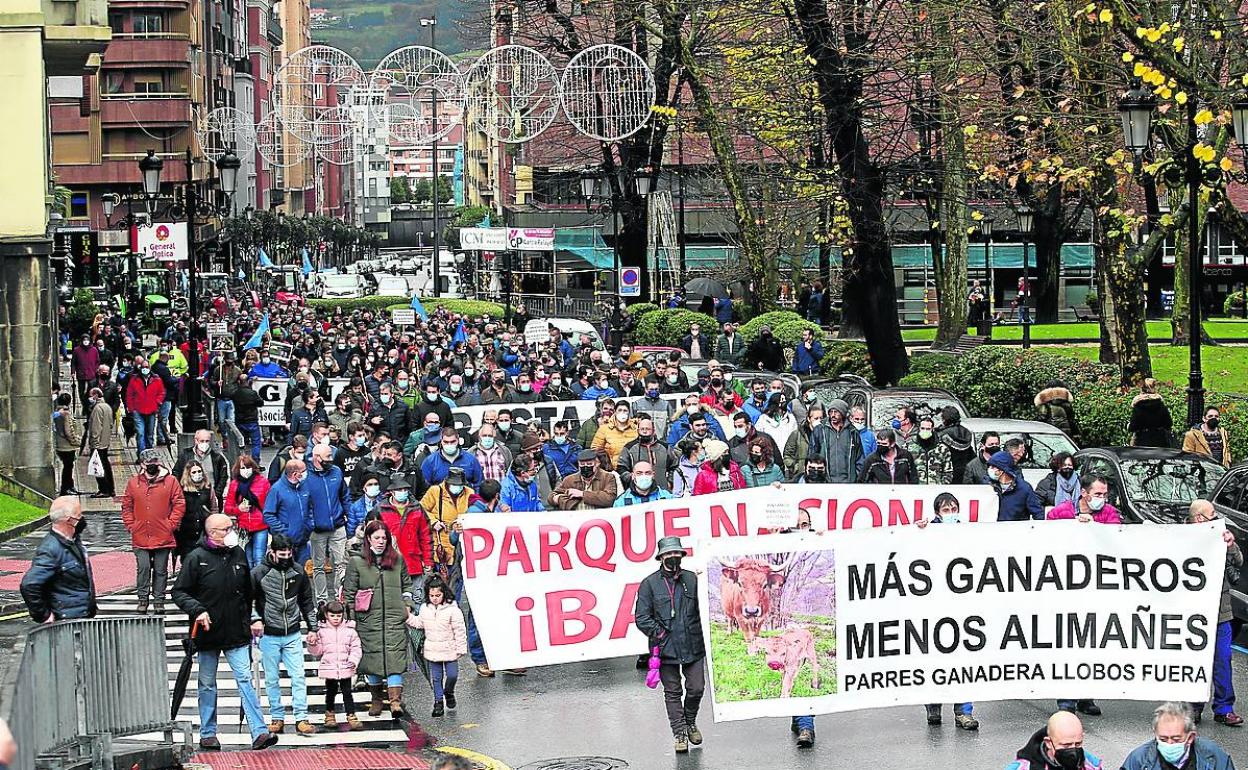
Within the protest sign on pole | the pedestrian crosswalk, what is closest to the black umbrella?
the pedestrian crosswalk

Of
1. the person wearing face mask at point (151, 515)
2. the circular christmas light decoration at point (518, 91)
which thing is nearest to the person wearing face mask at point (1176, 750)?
the person wearing face mask at point (151, 515)

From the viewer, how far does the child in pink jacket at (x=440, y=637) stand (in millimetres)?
14781

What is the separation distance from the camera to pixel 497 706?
1491 centimetres

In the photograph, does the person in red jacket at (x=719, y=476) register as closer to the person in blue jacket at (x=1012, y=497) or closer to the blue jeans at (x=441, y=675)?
the person in blue jacket at (x=1012, y=497)

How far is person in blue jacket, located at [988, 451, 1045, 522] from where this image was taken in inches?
650

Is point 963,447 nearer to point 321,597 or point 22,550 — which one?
point 321,597

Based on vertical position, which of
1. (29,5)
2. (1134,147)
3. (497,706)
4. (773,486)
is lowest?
(497,706)

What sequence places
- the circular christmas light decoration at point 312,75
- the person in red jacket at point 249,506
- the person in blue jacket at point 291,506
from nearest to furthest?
the person in blue jacket at point 291,506 < the person in red jacket at point 249,506 < the circular christmas light decoration at point 312,75

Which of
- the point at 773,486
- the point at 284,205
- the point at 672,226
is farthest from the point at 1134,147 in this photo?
the point at 284,205

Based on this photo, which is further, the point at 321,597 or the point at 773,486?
the point at 321,597

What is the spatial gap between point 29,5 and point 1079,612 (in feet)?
66.4

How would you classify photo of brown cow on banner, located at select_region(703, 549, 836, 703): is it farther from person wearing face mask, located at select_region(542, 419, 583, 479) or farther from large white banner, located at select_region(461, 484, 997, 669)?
person wearing face mask, located at select_region(542, 419, 583, 479)

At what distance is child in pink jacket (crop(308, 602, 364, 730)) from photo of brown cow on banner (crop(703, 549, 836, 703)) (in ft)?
9.34

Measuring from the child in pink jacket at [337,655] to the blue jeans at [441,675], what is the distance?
0.59m
